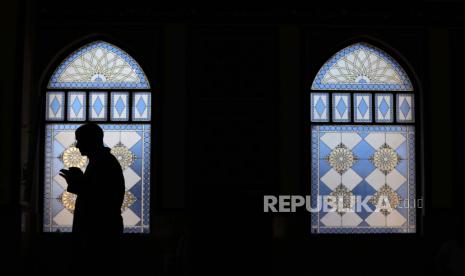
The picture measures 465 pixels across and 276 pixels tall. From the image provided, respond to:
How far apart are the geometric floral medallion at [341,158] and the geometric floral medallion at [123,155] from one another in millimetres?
2029

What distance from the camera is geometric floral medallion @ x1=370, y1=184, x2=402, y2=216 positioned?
26.1 feet

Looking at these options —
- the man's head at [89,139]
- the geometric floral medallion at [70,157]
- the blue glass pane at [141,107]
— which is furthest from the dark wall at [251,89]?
the man's head at [89,139]

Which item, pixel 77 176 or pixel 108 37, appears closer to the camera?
pixel 77 176

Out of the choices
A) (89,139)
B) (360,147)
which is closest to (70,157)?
(360,147)

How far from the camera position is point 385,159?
26.2 ft

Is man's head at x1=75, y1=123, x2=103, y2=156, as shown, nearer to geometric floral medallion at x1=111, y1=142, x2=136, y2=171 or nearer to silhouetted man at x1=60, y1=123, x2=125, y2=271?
silhouetted man at x1=60, y1=123, x2=125, y2=271

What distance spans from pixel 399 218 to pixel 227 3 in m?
2.87

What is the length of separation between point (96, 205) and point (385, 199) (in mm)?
5120

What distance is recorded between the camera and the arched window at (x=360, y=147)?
26.0ft

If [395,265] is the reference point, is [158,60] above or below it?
above

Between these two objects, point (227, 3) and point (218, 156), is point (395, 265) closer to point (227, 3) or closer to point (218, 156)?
point (218, 156)

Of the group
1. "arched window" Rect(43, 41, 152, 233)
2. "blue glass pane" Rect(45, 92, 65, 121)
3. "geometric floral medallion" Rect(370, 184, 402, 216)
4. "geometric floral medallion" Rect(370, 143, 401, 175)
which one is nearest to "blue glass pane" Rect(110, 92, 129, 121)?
"arched window" Rect(43, 41, 152, 233)

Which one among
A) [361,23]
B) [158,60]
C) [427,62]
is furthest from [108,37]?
[427,62]

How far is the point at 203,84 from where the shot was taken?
311 inches
